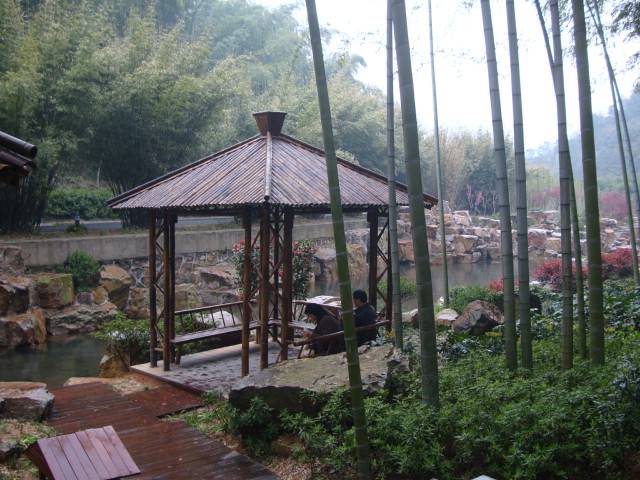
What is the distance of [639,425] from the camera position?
309cm

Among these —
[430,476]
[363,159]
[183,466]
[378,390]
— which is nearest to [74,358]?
[183,466]

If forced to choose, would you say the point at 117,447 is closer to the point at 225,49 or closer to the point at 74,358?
the point at 74,358

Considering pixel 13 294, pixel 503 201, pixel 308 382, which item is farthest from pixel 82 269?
pixel 503 201

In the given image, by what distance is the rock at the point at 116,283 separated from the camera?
495 inches

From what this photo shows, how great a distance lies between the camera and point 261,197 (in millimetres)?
5363

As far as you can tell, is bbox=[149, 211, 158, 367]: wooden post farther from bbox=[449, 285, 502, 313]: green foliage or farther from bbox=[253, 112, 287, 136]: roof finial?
bbox=[449, 285, 502, 313]: green foliage

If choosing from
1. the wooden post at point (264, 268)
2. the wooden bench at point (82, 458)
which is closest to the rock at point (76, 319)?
the wooden post at point (264, 268)

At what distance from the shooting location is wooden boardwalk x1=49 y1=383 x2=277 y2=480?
3.92m

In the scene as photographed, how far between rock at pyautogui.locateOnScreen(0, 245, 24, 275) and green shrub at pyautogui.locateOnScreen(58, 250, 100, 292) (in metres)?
1.01

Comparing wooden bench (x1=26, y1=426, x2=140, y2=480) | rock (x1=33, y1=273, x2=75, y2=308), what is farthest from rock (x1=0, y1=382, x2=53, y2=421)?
rock (x1=33, y1=273, x2=75, y2=308)

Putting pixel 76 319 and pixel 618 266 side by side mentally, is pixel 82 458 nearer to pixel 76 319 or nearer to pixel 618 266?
pixel 76 319

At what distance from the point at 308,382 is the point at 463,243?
19.0m

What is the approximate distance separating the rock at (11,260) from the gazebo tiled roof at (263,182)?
536cm

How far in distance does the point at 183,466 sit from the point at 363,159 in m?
21.1
